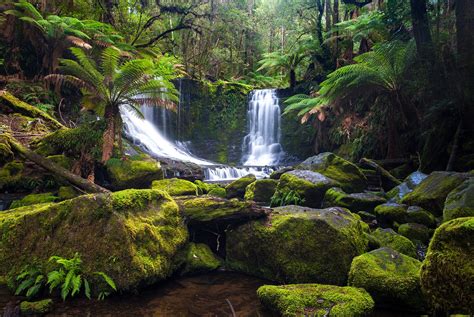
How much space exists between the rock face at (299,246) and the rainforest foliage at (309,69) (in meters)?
3.99

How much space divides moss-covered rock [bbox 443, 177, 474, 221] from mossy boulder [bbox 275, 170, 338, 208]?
2726mm

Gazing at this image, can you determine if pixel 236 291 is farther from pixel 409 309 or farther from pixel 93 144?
pixel 93 144

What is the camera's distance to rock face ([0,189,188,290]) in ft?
11.4

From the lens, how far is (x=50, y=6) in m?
12.6

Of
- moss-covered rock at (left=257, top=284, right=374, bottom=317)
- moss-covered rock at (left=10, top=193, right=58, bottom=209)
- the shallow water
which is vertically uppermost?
moss-covered rock at (left=10, top=193, right=58, bottom=209)

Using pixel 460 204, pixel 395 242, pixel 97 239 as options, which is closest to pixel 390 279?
pixel 395 242

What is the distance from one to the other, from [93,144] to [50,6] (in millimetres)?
8370

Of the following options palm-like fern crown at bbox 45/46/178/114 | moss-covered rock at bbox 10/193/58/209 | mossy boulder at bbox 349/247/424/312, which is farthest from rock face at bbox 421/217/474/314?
palm-like fern crown at bbox 45/46/178/114

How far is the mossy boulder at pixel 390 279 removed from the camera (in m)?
3.09

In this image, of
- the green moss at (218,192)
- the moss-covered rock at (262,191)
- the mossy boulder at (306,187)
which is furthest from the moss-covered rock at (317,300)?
the green moss at (218,192)

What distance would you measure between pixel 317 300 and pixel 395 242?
74.0 inches

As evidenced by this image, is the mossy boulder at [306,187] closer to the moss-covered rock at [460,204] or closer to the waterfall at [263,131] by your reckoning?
the moss-covered rock at [460,204]

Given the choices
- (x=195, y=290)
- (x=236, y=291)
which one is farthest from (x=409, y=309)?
(x=195, y=290)

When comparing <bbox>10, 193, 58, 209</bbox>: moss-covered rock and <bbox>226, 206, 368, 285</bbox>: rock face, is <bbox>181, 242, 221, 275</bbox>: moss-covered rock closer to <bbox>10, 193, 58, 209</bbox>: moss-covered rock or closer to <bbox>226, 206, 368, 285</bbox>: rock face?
<bbox>226, 206, 368, 285</bbox>: rock face
